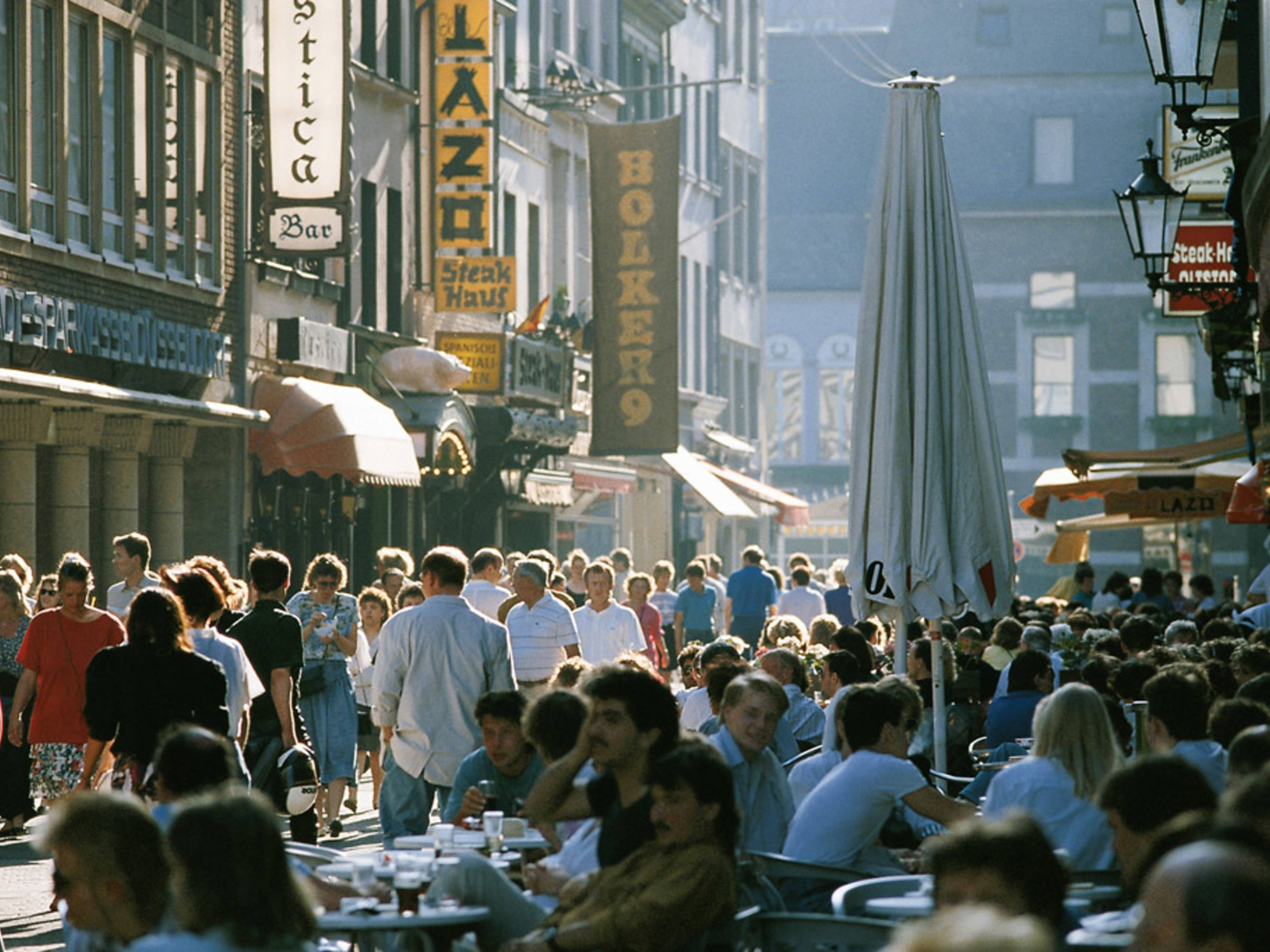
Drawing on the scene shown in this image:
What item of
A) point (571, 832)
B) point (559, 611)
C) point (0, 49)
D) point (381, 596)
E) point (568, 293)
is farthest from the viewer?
point (568, 293)

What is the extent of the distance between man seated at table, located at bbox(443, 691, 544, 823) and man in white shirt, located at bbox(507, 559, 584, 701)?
5536 millimetres

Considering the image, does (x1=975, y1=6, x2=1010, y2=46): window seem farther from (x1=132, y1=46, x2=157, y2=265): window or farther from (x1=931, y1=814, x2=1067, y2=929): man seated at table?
(x1=931, y1=814, x2=1067, y2=929): man seated at table

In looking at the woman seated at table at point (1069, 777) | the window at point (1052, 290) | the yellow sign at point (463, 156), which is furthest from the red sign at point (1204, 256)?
the window at point (1052, 290)

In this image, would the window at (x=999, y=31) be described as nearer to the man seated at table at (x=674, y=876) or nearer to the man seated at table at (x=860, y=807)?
the man seated at table at (x=860, y=807)

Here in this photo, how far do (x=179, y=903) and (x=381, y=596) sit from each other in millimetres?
12225

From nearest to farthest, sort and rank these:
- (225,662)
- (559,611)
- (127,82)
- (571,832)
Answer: (571,832)
(225,662)
(559,611)
(127,82)

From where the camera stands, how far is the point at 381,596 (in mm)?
16672

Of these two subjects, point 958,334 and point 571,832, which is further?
point 958,334

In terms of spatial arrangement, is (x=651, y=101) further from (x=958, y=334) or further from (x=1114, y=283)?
(x=958, y=334)

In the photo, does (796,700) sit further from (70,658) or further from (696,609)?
(696,609)

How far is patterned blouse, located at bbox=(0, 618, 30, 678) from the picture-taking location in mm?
14562

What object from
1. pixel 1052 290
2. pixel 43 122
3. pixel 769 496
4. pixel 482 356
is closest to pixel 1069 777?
pixel 43 122

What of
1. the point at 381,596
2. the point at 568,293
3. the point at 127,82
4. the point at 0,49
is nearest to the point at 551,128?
the point at 568,293

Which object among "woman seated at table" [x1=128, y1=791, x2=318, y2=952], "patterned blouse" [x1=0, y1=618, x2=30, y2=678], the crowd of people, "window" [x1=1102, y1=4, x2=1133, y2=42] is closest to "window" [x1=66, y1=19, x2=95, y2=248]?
the crowd of people
